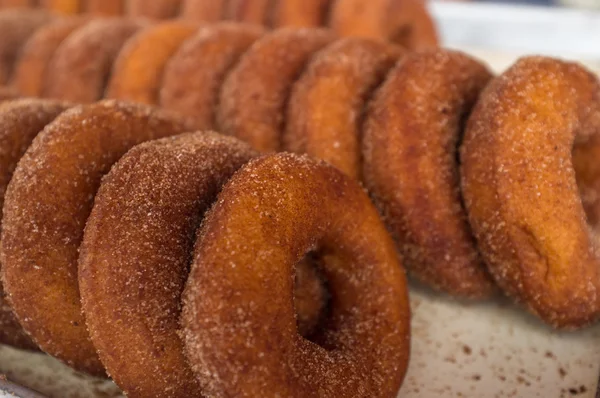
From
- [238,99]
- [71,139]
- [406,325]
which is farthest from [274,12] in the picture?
[406,325]

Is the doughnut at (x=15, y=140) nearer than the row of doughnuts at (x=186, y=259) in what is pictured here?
No

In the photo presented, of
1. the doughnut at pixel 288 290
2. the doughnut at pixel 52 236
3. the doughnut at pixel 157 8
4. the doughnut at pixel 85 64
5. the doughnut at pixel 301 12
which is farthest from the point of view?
the doughnut at pixel 157 8

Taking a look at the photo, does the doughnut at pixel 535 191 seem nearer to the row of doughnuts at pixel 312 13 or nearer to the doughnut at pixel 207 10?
the row of doughnuts at pixel 312 13

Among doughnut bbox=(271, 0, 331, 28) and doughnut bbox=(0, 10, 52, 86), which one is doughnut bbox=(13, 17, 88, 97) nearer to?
doughnut bbox=(0, 10, 52, 86)

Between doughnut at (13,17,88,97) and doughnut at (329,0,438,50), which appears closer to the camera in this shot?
doughnut at (13,17,88,97)

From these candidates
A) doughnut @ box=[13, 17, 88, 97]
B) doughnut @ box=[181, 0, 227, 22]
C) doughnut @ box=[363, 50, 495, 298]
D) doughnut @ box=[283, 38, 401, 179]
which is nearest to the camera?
doughnut @ box=[363, 50, 495, 298]

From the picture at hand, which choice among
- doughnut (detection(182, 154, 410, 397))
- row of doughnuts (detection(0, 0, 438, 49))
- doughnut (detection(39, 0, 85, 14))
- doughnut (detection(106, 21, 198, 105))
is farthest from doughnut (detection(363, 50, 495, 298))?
doughnut (detection(39, 0, 85, 14))

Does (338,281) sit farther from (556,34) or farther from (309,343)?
(556,34)

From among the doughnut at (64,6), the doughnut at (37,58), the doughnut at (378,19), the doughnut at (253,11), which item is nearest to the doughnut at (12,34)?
the doughnut at (37,58)
